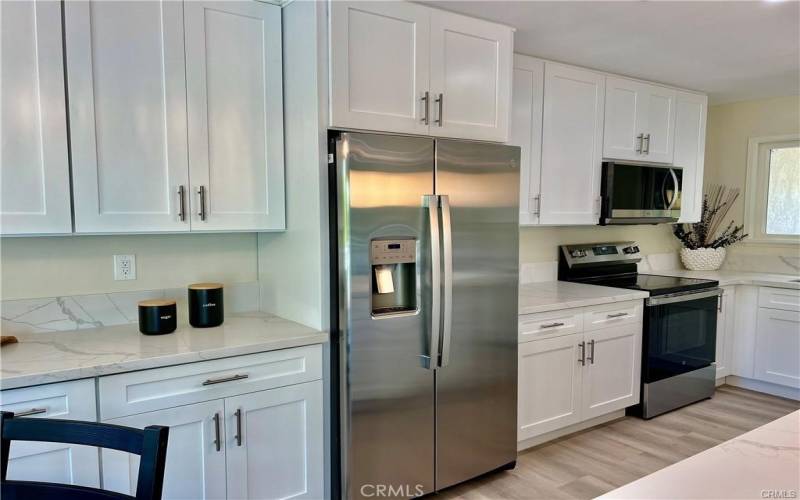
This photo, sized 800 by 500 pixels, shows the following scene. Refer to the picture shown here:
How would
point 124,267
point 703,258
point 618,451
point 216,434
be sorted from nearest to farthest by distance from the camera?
1. point 216,434
2. point 124,267
3. point 618,451
4. point 703,258

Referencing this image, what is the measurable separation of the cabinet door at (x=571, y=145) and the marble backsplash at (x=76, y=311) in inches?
85.8

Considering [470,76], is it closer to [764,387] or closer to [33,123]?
[33,123]

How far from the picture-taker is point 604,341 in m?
3.22

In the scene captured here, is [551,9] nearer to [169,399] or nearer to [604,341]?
[604,341]

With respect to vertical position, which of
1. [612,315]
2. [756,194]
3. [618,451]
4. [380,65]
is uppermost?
[380,65]

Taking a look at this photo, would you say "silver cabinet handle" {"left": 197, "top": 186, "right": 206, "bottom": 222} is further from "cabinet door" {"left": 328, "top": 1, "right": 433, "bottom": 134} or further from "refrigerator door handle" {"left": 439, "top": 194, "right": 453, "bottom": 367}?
"refrigerator door handle" {"left": 439, "top": 194, "right": 453, "bottom": 367}

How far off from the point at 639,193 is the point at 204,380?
310 centimetres

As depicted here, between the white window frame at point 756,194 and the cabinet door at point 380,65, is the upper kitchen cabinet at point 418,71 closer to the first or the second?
the cabinet door at point 380,65

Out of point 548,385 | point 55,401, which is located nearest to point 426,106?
point 548,385

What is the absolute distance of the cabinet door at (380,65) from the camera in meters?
2.15

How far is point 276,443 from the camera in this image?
2.13 m

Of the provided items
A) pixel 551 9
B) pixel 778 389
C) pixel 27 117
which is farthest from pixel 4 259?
pixel 778 389

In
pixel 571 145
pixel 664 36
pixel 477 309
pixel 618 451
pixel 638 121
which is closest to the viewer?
pixel 477 309

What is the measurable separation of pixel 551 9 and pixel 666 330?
2.23 meters
